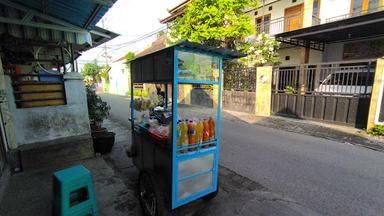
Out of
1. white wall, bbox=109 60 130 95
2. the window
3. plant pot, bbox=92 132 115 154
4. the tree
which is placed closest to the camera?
plant pot, bbox=92 132 115 154

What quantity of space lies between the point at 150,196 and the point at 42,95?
3128 millimetres

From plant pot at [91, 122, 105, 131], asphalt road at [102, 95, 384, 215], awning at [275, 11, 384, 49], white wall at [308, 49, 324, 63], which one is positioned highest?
awning at [275, 11, 384, 49]

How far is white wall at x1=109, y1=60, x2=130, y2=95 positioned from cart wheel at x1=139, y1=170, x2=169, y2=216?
23.4 meters

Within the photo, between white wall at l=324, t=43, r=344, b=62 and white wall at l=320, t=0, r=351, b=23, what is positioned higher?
white wall at l=320, t=0, r=351, b=23

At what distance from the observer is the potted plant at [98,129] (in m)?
4.37

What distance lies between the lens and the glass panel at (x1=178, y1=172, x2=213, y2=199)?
2.22m

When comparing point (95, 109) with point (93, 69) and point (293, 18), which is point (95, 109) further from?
point (93, 69)

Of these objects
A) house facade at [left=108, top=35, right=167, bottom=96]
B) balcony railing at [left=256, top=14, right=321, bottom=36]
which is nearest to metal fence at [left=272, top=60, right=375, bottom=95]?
balcony railing at [left=256, top=14, right=321, bottom=36]

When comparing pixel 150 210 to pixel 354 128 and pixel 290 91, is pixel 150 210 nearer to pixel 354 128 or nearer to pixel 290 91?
pixel 354 128

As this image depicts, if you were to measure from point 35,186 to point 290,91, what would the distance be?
915cm

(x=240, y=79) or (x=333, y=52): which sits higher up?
(x=333, y=52)

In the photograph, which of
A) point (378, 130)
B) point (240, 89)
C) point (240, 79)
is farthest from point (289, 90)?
point (378, 130)

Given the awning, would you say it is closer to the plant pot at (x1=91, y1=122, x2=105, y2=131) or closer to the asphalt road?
the asphalt road

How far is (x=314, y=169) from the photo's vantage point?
149 inches
